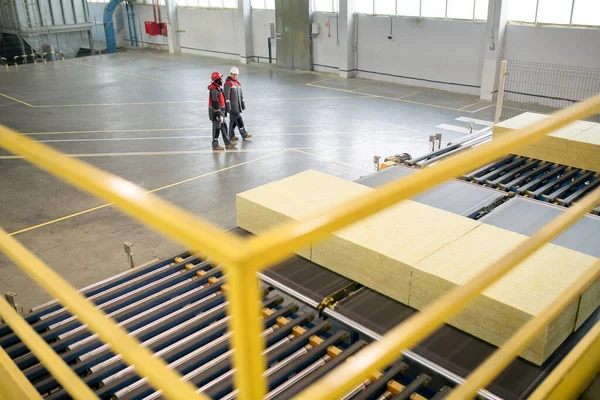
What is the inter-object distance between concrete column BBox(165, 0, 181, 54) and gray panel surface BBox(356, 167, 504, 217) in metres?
24.2

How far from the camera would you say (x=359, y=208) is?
1.33 metres

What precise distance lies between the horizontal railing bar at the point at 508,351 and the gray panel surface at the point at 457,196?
11.5 feet

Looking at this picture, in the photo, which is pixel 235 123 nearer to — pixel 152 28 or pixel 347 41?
pixel 347 41

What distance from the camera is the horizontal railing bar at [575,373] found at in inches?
97.7

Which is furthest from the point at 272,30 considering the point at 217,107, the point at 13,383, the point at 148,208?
the point at 148,208

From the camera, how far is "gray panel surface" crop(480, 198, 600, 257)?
4965mm

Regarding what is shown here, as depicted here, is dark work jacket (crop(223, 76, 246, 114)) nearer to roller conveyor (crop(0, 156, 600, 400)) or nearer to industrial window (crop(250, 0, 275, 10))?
roller conveyor (crop(0, 156, 600, 400))

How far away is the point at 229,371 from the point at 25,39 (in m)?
28.0

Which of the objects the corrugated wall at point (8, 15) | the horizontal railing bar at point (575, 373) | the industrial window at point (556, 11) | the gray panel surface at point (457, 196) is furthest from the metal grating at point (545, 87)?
the corrugated wall at point (8, 15)

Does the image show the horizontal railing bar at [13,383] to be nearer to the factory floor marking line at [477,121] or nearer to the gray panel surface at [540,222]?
the gray panel surface at [540,222]

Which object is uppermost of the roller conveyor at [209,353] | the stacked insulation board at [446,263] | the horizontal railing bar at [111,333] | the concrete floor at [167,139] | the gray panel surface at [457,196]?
the horizontal railing bar at [111,333]

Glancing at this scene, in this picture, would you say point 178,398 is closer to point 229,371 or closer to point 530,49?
point 229,371

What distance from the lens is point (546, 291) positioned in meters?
3.81

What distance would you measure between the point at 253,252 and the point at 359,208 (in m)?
0.31
